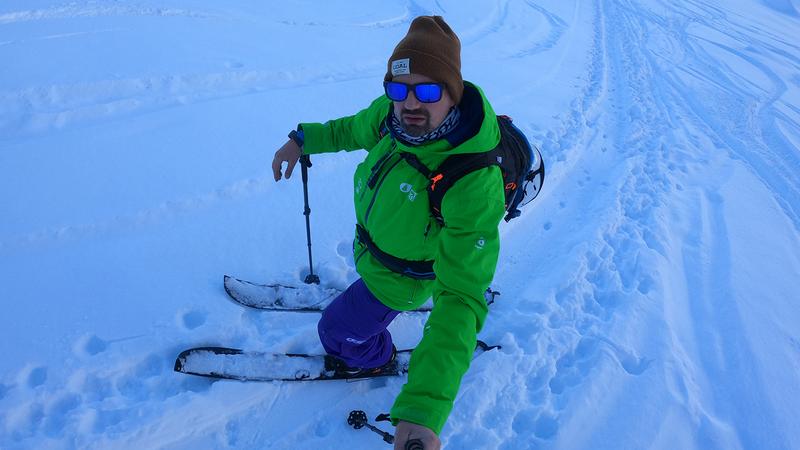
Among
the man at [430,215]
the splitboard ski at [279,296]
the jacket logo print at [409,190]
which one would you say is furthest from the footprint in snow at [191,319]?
the jacket logo print at [409,190]

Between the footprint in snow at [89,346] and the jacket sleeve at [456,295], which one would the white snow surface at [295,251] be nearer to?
→ the footprint in snow at [89,346]

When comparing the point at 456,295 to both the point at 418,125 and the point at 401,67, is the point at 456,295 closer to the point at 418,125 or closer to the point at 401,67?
the point at 418,125

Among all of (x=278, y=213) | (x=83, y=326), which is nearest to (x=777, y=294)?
(x=278, y=213)

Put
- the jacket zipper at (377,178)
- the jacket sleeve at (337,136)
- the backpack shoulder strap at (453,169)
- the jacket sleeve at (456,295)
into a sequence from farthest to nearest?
the jacket sleeve at (337,136)
the jacket zipper at (377,178)
the backpack shoulder strap at (453,169)
the jacket sleeve at (456,295)

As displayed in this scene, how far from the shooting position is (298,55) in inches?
246

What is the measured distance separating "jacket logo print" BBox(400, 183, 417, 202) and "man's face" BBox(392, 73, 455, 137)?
8.2 inches

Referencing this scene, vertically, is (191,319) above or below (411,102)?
below

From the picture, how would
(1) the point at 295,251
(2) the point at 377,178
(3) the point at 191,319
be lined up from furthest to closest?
(1) the point at 295,251 → (3) the point at 191,319 → (2) the point at 377,178

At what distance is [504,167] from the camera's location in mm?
1670

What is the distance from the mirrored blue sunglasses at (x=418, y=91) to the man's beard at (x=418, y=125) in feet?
0.15

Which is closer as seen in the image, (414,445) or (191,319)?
(414,445)

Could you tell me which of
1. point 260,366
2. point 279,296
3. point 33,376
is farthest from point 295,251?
point 33,376

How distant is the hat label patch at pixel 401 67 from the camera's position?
5.32 ft

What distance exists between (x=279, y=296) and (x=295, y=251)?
1.67 feet
